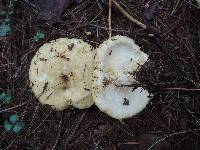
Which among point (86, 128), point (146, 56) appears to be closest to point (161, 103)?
point (146, 56)

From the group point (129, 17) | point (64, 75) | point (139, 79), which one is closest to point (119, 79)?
point (139, 79)

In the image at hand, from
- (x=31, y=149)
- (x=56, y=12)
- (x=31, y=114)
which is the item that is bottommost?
(x=31, y=149)

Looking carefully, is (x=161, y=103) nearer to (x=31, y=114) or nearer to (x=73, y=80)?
(x=73, y=80)

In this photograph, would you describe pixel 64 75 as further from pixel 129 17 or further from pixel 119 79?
pixel 129 17

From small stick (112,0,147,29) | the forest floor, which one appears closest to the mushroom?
the forest floor

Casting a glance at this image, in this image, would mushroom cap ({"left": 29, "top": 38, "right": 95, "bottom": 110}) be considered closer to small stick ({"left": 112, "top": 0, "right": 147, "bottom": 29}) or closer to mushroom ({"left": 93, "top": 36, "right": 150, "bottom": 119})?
mushroom ({"left": 93, "top": 36, "right": 150, "bottom": 119})

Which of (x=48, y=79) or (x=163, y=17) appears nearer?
(x=48, y=79)
